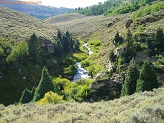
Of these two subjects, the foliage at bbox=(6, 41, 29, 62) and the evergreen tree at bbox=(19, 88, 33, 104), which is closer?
the evergreen tree at bbox=(19, 88, 33, 104)

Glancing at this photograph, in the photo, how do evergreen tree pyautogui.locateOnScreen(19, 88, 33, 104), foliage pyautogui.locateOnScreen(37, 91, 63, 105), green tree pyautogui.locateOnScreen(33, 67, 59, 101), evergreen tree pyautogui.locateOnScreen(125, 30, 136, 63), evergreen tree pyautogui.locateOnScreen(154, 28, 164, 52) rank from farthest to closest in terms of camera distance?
evergreen tree pyautogui.locateOnScreen(154, 28, 164, 52)
evergreen tree pyautogui.locateOnScreen(125, 30, 136, 63)
evergreen tree pyautogui.locateOnScreen(19, 88, 33, 104)
green tree pyautogui.locateOnScreen(33, 67, 59, 101)
foliage pyautogui.locateOnScreen(37, 91, 63, 105)

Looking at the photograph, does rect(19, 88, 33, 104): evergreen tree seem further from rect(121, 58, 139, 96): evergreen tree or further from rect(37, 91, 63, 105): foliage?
rect(121, 58, 139, 96): evergreen tree

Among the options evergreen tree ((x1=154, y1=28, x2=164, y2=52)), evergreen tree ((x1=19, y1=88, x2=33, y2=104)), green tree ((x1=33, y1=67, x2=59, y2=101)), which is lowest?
evergreen tree ((x1=19, y1=88, x2=33, y2=104))

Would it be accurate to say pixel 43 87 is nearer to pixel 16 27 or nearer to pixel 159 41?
pixel 159 41

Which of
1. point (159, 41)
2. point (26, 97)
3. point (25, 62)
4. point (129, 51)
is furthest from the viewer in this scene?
point (25, 62)

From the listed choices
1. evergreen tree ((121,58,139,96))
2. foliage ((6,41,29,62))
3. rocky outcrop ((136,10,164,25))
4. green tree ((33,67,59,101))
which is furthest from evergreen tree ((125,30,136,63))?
foliage ((6,41,29,62))

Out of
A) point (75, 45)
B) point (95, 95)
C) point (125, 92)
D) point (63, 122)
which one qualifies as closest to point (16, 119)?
point (63, 122)

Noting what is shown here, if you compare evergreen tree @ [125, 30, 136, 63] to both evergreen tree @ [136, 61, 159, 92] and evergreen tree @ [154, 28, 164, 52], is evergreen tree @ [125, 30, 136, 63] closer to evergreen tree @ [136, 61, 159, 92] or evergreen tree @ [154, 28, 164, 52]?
evergreen tree @ [154, 28, 164, 52]

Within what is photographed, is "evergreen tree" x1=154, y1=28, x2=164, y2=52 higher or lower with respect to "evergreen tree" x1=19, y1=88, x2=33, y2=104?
higher

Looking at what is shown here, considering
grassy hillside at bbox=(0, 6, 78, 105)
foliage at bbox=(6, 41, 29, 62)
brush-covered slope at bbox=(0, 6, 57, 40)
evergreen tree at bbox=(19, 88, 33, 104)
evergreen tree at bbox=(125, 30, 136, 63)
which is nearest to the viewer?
evergreen tree at bbox=(19, 88, 33, 104)

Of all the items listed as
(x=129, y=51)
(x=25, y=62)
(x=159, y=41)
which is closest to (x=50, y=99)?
(x=129, y=51)

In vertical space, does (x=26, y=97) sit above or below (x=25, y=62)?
below

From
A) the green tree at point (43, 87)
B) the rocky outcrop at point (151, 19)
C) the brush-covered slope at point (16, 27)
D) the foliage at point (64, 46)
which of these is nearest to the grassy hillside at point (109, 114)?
the green tree at point (43, 87)

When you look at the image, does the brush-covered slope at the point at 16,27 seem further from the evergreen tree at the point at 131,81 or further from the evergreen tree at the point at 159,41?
the evergreen tree at the point at 131,81
